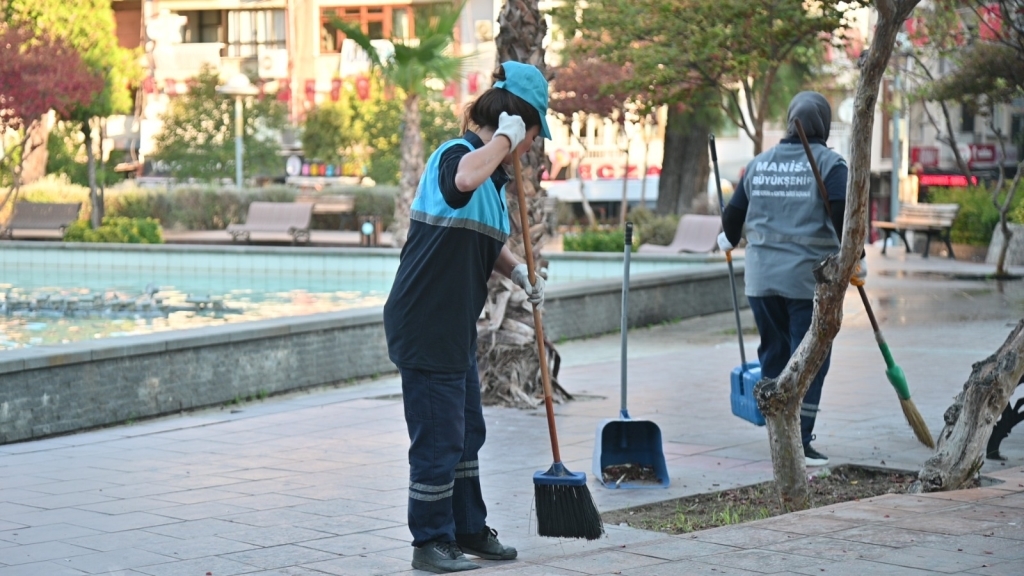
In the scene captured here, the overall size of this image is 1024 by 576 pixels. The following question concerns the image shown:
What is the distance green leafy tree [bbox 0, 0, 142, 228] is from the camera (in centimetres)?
2934

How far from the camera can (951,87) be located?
20.5m

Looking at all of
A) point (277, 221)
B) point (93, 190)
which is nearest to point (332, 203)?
point (277, 221)

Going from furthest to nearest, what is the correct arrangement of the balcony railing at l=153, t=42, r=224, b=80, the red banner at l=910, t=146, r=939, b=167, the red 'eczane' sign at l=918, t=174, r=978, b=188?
1. the balcony railing at l=153, t=42, r=224, b=80
2. the red banner at l=910, t=146, r=939, b=167
3. the red 'eczane' sign at l=918, t=174, r=978, b=188

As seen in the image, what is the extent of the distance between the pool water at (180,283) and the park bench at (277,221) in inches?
190

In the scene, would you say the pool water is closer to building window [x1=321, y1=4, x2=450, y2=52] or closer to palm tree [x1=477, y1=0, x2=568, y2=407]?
palm tree [x1=477, y1=0, x2=568, y2=407]

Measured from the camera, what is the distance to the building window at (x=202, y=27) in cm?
Answer: 5681

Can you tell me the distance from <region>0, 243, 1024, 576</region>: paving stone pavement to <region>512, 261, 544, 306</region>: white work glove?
90 centimetres

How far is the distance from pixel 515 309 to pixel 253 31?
4891cm

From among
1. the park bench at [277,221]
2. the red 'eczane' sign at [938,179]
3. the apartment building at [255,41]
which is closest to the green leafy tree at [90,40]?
the park bench at [277,221]

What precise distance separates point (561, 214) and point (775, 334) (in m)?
26.5

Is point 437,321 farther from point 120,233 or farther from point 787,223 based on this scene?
point 120,233

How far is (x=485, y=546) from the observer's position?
5.04m

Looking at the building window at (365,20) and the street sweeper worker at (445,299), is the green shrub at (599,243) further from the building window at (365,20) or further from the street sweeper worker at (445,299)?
the building window at (365,20)

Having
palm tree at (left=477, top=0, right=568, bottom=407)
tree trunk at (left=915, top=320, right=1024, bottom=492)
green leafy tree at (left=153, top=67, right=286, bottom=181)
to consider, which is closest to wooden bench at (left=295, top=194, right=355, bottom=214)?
green leafy tree at (left=153, top=67, right=286, bottom=181)
